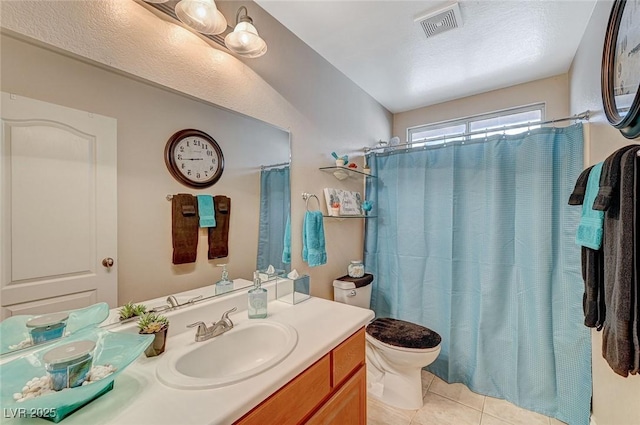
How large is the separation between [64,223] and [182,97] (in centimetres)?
64

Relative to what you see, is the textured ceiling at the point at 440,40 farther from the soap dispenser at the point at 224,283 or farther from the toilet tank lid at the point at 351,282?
the toilet tank lid at the point at 351,282

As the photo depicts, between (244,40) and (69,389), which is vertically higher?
(244,40)

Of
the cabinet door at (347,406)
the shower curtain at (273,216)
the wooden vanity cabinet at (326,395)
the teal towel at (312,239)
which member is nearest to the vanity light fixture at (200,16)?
the shower curtain at (273,216)

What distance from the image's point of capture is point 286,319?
1.20 meters

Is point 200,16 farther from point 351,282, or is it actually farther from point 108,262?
point 351,282

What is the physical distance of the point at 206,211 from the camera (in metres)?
1.19

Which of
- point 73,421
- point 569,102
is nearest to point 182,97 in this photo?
point 73,421

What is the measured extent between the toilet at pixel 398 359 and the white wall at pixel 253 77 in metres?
0.49

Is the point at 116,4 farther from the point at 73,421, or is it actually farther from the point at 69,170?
the point at 73,421

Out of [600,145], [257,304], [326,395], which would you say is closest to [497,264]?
[600,145]

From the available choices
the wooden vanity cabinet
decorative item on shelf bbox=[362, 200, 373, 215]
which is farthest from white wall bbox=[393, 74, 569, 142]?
the wooden vanity cabinet

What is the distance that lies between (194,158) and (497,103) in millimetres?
2577

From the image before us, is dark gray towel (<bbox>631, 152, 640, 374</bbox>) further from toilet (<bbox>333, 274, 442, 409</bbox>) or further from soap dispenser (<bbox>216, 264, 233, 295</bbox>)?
soap dispenser (<bbox>216, 264, 233, 295</bbox>)

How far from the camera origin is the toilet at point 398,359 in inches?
64.8
